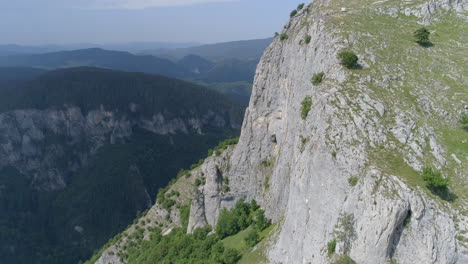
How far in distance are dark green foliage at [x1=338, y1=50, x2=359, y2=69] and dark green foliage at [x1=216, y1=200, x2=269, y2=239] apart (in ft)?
79.6

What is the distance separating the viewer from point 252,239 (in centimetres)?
4081

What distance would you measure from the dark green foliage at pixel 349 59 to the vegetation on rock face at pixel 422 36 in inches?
414

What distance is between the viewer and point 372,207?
2311cm

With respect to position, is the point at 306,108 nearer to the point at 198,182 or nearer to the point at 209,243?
the point at 209,243

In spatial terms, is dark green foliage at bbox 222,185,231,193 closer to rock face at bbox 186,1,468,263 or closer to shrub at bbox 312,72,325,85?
rock face at bbox 186,1,468,263

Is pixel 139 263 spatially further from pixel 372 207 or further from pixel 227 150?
pixel 372 207

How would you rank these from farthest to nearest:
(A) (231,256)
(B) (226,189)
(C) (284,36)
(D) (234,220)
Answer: (B) (226,189) < (C) (284,36) < (D) (234,220) < (A) (231,256)

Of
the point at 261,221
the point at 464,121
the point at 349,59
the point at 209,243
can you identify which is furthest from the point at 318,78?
the point at 209,243

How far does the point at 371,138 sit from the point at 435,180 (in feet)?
19.3

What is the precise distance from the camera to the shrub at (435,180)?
22.7 metres

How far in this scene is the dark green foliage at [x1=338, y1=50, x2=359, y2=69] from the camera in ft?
108

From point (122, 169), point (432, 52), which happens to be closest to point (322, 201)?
point (432, 52)

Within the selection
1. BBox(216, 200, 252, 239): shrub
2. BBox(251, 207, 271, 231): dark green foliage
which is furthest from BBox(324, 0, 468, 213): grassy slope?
BBox(216, 200, 252, 239): shrub

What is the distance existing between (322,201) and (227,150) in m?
35.5
